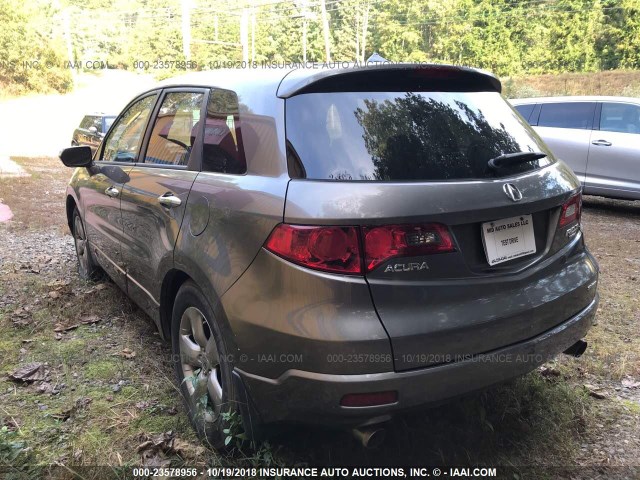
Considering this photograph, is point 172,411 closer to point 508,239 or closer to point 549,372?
point 508,239

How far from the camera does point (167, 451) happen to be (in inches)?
92.4

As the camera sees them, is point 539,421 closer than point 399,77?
No

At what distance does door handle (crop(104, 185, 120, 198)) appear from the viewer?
3.34 m

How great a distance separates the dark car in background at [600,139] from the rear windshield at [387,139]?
6.09 m

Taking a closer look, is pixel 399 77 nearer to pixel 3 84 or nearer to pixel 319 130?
pixel 319 130

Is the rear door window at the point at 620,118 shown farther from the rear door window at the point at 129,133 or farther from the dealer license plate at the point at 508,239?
the rear door window at the point at 129,133

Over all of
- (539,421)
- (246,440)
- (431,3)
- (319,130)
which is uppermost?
(431,3)

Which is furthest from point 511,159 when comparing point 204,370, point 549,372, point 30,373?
point 30,373

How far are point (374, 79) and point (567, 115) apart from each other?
23.2 ft

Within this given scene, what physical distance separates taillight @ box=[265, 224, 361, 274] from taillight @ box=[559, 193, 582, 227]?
114cm

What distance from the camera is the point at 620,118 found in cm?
745

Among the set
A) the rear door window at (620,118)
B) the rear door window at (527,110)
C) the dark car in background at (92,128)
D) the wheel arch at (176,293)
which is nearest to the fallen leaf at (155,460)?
the wheel arch at (176,293)

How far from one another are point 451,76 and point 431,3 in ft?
182

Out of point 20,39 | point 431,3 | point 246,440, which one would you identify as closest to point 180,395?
point 246,440
